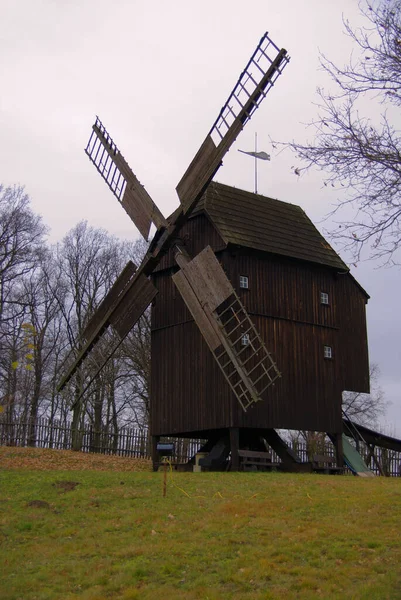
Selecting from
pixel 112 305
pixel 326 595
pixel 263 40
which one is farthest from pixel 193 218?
pixel 326 595

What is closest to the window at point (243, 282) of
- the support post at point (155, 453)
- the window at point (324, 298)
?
the window at point (324, 298)

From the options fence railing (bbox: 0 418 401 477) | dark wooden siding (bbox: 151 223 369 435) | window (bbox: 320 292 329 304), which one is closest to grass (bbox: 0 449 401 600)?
dark wooden siding (bbox: 151 223 369 435)

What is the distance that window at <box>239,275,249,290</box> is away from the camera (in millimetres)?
25062

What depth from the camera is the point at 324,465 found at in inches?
1035

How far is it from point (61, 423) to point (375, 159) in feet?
123

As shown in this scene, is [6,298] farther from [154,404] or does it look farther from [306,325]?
[306,325]

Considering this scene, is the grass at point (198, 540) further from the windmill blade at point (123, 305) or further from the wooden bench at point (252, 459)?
the windmill blade at point (123, 305)

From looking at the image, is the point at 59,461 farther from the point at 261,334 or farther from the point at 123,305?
the point at 261,334

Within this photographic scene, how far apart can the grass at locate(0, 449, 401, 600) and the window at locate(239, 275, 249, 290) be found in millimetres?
6964

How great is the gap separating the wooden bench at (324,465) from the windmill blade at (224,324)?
10.5 ft

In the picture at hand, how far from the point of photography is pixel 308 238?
28.4 m

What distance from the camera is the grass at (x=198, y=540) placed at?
458 inches

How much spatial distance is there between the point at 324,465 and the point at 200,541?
1311 centimetres

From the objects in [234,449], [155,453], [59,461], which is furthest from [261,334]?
[59,461]
